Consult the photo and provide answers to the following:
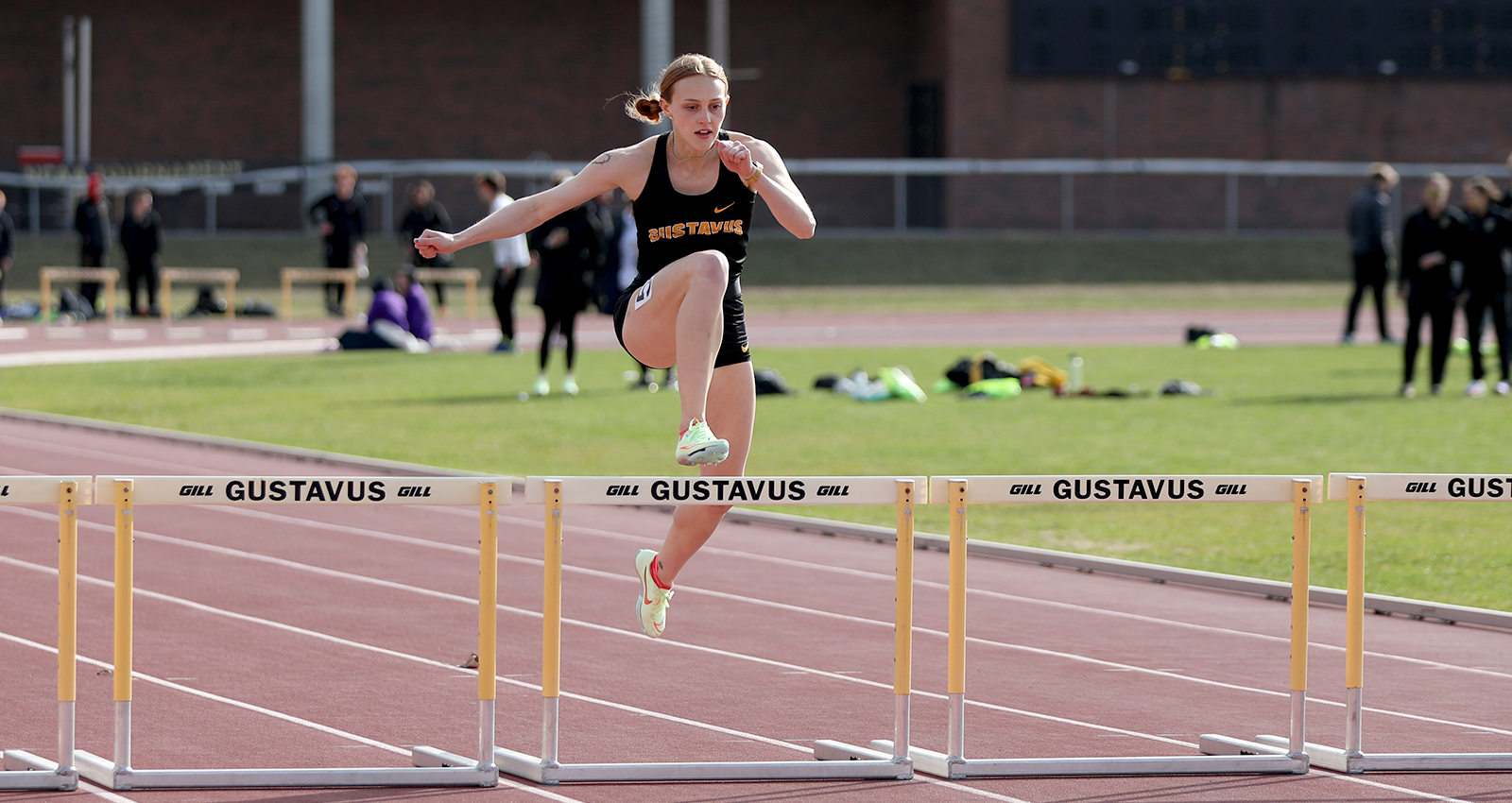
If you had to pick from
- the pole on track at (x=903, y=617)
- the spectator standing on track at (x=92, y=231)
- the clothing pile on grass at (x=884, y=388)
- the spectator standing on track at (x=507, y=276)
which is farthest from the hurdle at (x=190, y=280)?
the pole on track at (x=903, y=617)

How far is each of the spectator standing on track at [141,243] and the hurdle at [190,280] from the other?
0.20 meters

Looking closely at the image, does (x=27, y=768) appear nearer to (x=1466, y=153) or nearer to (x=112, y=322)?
→ (x=112, y=322)

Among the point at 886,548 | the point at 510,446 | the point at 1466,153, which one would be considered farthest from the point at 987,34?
the point at 886,548

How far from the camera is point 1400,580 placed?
8.52 metres

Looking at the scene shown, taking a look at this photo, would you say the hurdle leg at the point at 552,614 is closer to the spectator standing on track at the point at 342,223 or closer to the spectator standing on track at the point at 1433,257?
the spectator standing on track at the point at 1433,257

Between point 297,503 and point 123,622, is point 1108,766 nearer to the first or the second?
point 297,503

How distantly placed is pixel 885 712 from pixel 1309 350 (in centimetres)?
1810

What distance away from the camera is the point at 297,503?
16.2 ft

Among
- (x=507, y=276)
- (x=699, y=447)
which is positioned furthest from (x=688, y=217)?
(x=507, y=276)

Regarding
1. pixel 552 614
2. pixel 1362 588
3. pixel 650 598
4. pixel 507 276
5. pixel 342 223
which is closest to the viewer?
pixel 552 614

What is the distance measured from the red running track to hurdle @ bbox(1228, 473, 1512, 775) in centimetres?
7

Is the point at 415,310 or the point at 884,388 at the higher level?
the point at 415,310

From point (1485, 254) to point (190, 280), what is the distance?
18.7 m

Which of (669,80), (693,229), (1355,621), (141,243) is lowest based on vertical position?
(1355,621)
